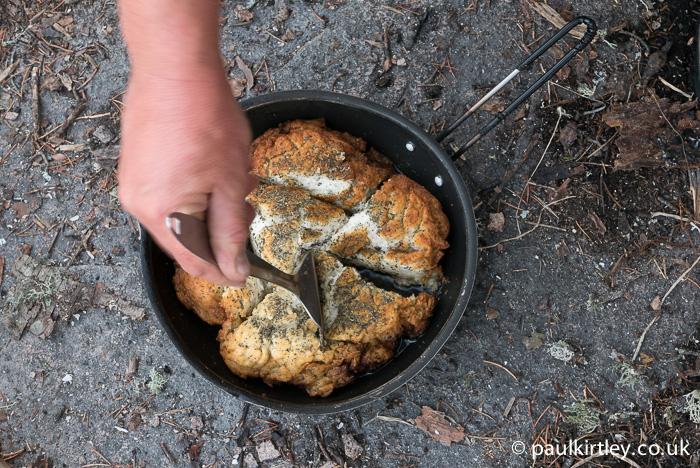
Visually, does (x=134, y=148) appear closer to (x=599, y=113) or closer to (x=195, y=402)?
(x=195, y=402)

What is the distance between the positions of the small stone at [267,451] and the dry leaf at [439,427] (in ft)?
2.74

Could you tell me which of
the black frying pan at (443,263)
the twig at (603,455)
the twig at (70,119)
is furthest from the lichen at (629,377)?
the twig at (70,119)

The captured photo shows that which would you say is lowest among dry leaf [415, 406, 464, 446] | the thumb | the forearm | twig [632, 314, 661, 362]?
dry leaf [415, 406, 464, 446]

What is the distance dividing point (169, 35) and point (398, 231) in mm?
1372

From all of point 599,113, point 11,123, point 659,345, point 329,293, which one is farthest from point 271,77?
point 659,345

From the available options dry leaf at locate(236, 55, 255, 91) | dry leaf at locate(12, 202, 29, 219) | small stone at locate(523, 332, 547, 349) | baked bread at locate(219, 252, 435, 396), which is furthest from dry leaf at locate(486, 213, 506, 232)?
dry leaf at locate(12, 202, 29, 219)

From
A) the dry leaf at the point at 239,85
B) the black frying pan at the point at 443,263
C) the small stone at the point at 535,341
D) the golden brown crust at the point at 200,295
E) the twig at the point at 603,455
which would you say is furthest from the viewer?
→ the dry leaf at the point at 239,85

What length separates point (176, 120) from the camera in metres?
1.49

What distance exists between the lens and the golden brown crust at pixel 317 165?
2.48 meters

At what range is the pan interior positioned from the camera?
233 centimetres

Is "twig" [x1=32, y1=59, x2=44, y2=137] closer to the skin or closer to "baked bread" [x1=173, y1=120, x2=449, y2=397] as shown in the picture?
"baked bread" [x1=173, y1=120, x2=449, y2=397]

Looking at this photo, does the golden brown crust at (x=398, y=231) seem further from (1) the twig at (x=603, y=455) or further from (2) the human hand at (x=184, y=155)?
(1) the twig at (x=603, y=455)

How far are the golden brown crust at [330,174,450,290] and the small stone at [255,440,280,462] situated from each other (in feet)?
4.14

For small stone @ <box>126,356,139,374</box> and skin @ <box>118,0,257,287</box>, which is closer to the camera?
skin @ <box>118,0,257,287</box>
